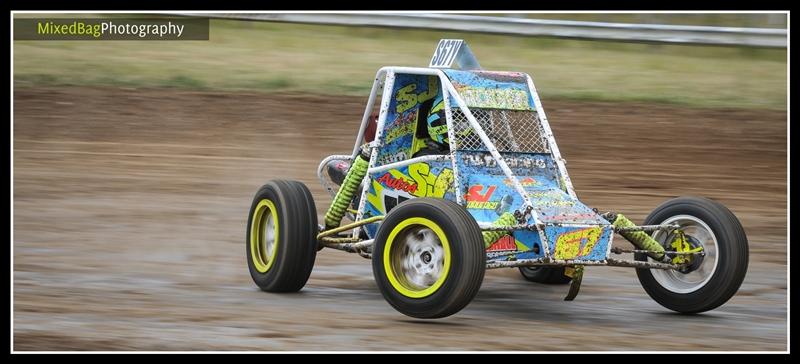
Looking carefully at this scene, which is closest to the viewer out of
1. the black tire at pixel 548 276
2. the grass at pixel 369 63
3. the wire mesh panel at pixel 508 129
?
the wire mesh panel at pixel 508 129

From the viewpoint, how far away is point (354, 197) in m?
9.85

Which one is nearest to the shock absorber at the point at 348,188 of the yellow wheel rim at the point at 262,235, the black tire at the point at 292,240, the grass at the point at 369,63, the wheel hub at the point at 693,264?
the black tire at the point at 292,240

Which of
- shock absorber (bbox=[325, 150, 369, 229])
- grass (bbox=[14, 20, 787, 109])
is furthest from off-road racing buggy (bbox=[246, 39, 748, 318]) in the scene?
grass (bbox=[14, 20, 787, 109])

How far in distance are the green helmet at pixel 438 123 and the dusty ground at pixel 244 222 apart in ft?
4.10

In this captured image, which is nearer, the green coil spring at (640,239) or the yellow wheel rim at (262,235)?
the green coil spring at (640,239)

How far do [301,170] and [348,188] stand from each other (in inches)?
268

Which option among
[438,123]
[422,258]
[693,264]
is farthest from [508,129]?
[693,264]

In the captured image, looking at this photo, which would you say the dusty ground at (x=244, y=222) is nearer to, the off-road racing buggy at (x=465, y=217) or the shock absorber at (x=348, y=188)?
the off-road racing buggy at (x=465, y=217)

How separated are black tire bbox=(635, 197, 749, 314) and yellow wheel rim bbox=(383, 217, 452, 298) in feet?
5.86

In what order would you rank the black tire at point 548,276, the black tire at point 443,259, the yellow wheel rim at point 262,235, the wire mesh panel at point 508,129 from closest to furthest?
the black tire at point 443,259, the wire mesh panel at point 508,129, the yellow wheel rim at point 262,235, the black tire at point 548,276

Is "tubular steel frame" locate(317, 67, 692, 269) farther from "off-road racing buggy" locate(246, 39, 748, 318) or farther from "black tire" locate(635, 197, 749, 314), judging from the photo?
"black tire" locate(635, 197, 749, 314)

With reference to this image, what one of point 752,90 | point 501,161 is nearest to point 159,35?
point 752,90

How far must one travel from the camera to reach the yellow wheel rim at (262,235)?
9852 millimetres

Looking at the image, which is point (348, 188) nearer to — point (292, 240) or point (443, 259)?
point (292, 240)
